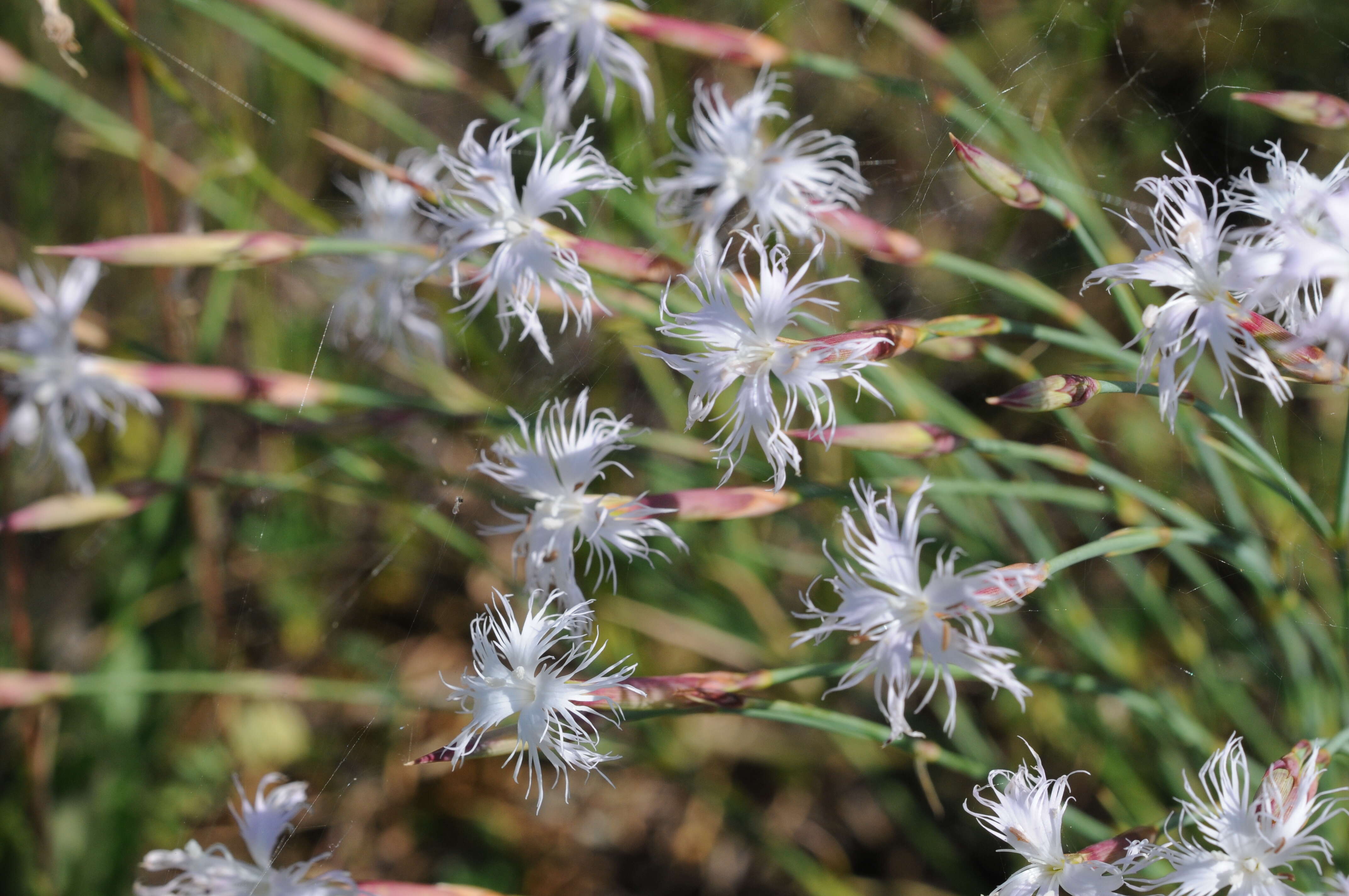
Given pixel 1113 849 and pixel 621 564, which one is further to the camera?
pixel 621 564

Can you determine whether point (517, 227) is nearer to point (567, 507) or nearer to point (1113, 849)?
point (567, 507)

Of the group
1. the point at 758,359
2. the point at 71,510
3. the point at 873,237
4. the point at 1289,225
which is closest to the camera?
the point at 1289,225

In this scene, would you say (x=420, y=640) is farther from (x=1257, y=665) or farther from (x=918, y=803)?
(x=1257, y=665)

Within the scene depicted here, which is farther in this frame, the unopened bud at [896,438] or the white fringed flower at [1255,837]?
the unopened bud at [896,438]

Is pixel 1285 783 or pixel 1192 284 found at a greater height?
pixel 1192 284

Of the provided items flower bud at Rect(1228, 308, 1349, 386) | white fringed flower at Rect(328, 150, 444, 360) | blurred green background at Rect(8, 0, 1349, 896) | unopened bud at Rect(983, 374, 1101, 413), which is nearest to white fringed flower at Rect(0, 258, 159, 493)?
blurred green background at Rect(8, 0, 1349, 896)

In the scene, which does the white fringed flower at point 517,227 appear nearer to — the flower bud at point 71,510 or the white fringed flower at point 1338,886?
the flower bud at point 71,510

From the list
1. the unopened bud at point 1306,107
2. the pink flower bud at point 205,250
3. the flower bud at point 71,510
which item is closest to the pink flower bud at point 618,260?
the pink flower bud at point 205,250

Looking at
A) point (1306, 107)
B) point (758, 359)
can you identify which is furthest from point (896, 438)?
point (1306, 107)
